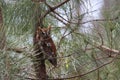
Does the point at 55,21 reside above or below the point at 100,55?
above

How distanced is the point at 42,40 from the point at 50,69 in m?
0.18

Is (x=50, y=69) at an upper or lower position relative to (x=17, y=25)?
lower

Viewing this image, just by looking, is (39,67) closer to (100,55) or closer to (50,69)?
(50,69)

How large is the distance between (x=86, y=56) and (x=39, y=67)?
0.20m

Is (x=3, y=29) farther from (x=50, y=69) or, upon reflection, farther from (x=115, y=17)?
(x=115, y=17)

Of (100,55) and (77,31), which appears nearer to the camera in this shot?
(77,31)

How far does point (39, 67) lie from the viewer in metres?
1.07

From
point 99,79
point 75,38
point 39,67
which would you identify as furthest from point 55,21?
point 99,79

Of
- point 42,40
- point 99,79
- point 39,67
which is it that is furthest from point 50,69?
point 99,79

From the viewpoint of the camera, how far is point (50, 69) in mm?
1135

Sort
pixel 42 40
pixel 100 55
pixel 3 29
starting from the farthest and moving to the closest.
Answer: pixel 100 55
pixel 42 40
pixel 3 29

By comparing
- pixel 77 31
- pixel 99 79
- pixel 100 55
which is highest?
pixel 77 31

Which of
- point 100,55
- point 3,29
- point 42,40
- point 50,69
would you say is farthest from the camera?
point 100,55

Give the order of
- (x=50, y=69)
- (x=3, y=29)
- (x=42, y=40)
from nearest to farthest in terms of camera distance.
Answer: (x=3, y=29) < (x=42, y=40) < (x=50, y=69)
